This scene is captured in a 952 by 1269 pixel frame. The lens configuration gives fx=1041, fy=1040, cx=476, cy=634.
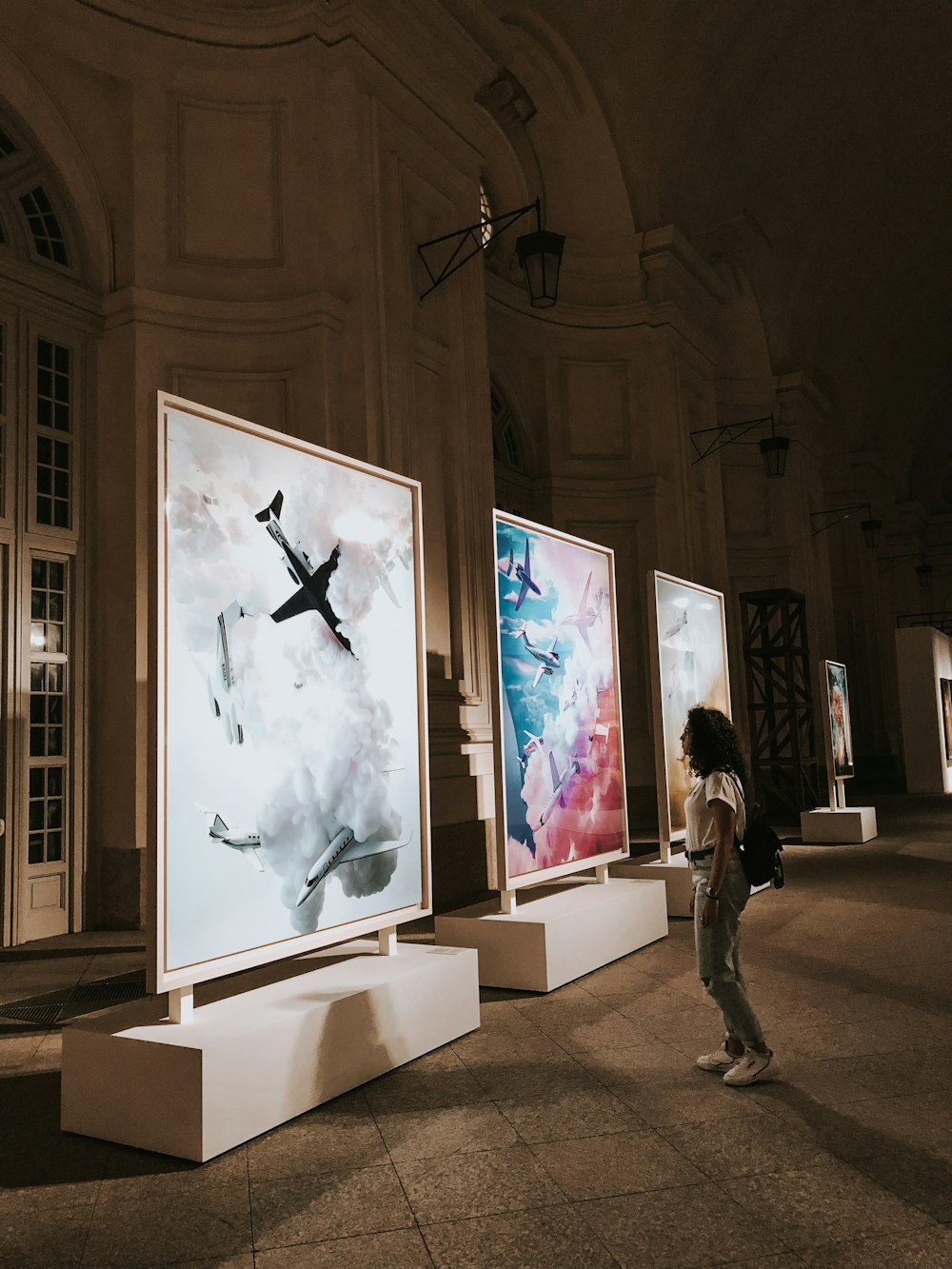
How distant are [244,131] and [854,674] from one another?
870 inches

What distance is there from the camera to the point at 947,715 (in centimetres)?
2297

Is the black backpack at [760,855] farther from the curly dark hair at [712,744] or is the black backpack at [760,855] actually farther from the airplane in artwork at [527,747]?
the airplane in artwork at [527,747]

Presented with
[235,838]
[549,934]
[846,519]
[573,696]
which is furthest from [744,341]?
[235,838]

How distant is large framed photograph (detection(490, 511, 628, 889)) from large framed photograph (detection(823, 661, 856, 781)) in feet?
22.7

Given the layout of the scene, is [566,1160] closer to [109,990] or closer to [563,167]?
[109,990]

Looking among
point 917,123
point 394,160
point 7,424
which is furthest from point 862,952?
point 917,123

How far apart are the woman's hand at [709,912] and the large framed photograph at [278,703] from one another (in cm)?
164

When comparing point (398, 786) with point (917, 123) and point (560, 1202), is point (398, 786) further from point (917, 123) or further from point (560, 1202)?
point (917, 123)

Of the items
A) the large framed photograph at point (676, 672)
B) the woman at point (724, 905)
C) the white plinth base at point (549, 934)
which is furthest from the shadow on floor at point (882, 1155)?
the large framed photograph at point (676, 672)

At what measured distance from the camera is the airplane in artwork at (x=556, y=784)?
6.91 m

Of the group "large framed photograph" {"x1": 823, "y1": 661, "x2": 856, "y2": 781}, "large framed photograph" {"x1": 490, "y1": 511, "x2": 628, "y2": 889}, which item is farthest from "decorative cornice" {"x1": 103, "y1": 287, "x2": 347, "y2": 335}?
"large framed photograph" {"x1": 823, "y1": 661, "x2": 856, "y2": 781}

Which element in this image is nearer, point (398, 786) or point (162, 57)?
point (398, 786)

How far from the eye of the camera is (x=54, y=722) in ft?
27.7

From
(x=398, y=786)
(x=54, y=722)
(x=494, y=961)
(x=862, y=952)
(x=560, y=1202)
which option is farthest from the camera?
(x=54, y=722)
